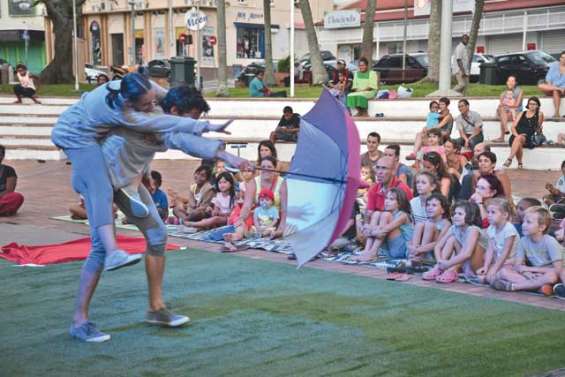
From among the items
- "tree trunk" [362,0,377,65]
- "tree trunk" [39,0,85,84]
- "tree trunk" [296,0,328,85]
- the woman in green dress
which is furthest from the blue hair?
"tree trunk" [39,0,85,84]

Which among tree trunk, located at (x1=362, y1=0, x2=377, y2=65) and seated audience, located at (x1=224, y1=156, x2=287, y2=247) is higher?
tree trunk, located at (x1=362, y1=0, x2=377, y2=65)

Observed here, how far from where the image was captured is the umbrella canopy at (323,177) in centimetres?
550

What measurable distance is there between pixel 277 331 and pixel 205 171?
5.94 meters

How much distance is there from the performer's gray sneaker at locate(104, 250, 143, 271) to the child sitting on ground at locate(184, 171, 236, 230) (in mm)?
5293

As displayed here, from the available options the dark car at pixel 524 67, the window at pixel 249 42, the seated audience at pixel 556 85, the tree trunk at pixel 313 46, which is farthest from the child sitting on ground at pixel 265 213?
the window at pixel 249 42

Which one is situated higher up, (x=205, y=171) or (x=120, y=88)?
(x=120, y=88)

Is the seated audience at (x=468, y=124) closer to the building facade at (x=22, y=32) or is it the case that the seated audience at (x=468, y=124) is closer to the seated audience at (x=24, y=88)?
the seated audience at (x=24, y=88)

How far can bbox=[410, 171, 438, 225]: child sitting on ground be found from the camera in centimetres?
891

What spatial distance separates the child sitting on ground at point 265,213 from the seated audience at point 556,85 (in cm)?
880

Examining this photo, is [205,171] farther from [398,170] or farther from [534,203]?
[534,203]

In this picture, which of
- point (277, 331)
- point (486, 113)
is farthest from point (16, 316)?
point (486, 113)

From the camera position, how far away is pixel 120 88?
5.50m

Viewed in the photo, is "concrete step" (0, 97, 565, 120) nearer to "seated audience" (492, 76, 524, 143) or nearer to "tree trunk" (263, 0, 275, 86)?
"seated audience" (492, 76, 524, 143)

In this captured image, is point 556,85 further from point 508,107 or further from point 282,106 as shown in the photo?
point 282,106
